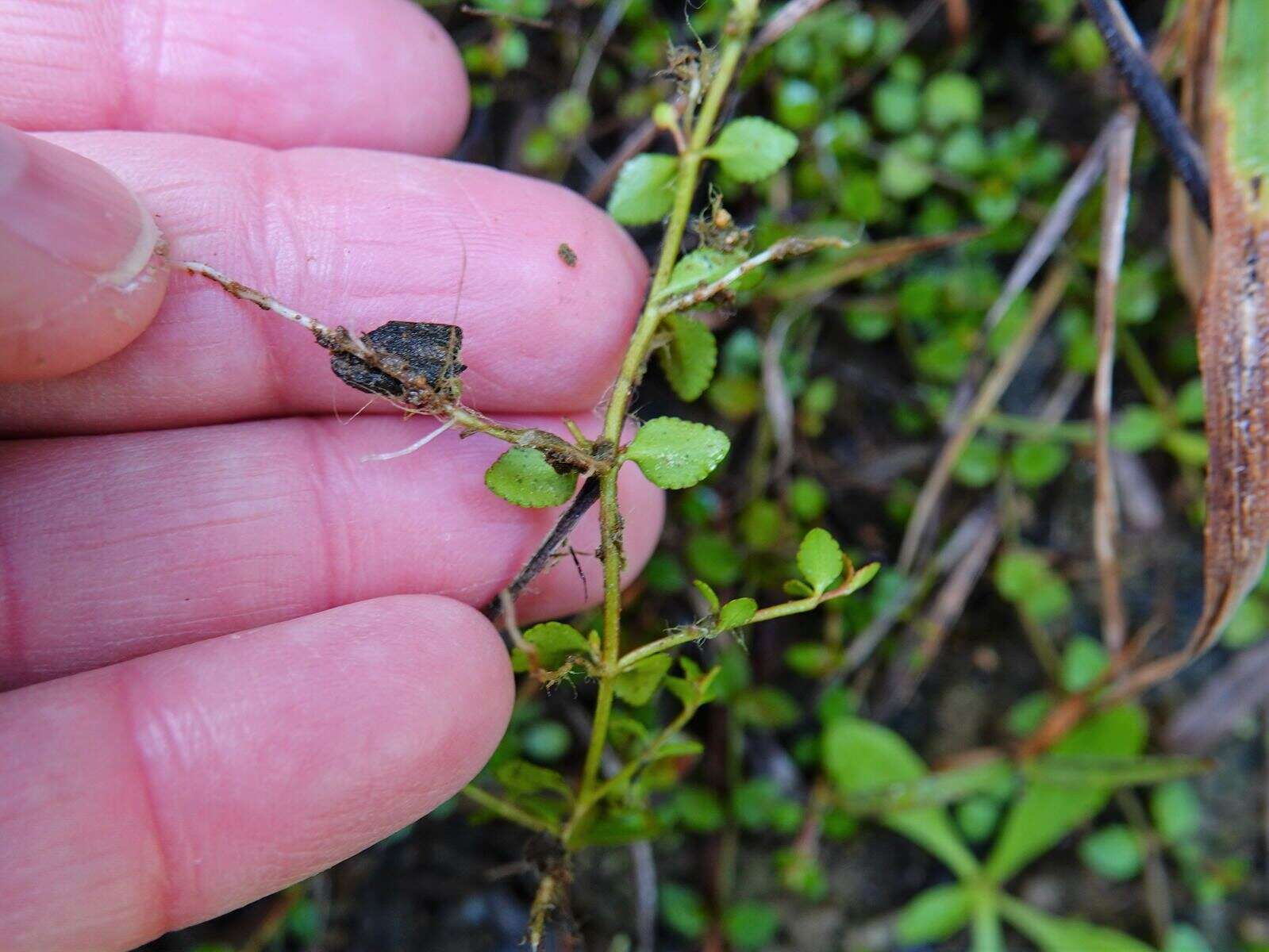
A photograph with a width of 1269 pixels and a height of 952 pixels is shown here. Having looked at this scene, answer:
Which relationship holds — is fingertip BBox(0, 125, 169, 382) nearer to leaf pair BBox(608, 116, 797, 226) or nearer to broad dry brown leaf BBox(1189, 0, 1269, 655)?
leaf pair BBox(608, 116, 797, 226)

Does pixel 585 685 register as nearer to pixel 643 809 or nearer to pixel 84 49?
pixel 643 809

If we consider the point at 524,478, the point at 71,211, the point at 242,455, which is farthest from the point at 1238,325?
the point at 71,211

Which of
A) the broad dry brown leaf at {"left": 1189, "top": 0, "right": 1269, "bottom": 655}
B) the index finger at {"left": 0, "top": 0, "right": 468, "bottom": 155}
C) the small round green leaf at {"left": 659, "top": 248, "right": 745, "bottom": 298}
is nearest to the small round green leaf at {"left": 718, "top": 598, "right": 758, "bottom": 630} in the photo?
the small round green leaf at {"left": 659, "top": 248, "right": 745, "bottom": 298}

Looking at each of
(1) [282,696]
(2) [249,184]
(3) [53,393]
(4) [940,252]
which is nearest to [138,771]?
(1) [282,696]

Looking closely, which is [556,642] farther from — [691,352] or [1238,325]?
[1238,325]

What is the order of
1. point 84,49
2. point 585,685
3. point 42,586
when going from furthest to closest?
point 585,685 < point 84,49 < point 42,586

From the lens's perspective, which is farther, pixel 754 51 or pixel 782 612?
pixel 754 51
